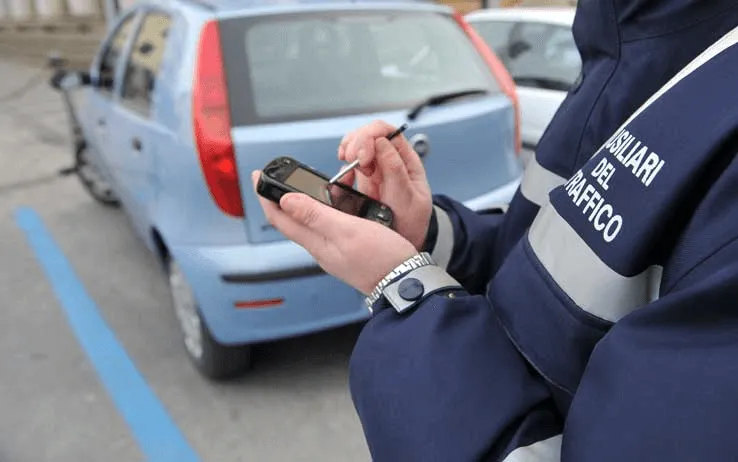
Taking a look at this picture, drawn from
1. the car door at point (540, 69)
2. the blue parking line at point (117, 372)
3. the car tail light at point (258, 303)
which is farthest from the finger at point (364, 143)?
the car door at point (540, 69)

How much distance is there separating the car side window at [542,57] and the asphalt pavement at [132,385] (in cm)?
228

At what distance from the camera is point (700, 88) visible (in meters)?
0.68

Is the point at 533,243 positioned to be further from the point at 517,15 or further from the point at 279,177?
the point at 517,15

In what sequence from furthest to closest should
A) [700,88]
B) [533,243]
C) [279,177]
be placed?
[279,177] → [533,243] → [700,88]

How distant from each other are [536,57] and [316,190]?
3.82 metres

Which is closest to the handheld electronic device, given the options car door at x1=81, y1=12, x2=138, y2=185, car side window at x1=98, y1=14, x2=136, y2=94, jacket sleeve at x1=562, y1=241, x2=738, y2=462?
jacket sleeve at x1=562, y1=241, x2=738, y2=462

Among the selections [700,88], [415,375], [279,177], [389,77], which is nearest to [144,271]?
[389,77]

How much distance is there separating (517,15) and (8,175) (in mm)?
4903

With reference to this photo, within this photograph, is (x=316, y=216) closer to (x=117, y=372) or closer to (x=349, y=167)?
(x=349, y=167)

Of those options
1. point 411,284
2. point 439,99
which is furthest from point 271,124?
point 411,284

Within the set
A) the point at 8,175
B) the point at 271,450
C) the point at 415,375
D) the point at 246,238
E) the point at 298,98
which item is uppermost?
the point at 415,375

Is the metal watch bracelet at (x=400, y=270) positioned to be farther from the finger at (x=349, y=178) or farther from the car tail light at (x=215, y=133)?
the car tail light at (x=215, y=133)

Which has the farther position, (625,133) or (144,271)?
(144,271)

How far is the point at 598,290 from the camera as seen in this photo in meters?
0.73
